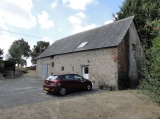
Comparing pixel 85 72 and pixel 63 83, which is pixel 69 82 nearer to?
pixel 63 83

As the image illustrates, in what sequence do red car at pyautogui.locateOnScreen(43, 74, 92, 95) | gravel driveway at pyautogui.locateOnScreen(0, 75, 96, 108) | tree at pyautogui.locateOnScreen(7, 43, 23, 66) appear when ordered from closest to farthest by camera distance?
gravel driveway at pyautogui.locateOnScreen(0, 75, 96, 108)
red car at pyautogui.locateOnScreen(43, 74, 92, 95)
tree at pyautogui.locateOnScreen(7, 43, 23, 66)

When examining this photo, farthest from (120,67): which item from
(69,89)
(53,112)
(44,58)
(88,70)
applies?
(44,58)

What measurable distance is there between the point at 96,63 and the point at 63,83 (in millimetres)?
4691

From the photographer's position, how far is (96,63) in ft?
43.3

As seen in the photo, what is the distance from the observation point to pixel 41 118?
498 centimetres

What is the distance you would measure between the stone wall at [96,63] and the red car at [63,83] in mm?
2607

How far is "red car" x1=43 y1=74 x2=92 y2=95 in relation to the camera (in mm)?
9320

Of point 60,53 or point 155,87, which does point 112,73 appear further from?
point 155,87

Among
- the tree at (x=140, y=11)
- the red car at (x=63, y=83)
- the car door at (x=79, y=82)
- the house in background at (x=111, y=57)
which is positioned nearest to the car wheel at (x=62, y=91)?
the red car at (x=63, y=83)

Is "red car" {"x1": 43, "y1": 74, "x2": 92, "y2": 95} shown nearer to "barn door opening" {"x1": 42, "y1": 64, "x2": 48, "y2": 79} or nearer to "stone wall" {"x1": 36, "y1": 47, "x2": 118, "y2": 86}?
"stone wall" {"x1": 36, "y1": 47, "x2": 118, "y2": 86}

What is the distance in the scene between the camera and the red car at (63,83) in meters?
9.32

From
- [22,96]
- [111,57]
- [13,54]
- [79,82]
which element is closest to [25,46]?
[13,54]

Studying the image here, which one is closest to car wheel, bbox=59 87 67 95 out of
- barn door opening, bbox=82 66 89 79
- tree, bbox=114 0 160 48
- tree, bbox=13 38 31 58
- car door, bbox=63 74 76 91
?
car door, bbox=63 74 76 91

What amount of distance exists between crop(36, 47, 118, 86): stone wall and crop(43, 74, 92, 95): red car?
2607mm
